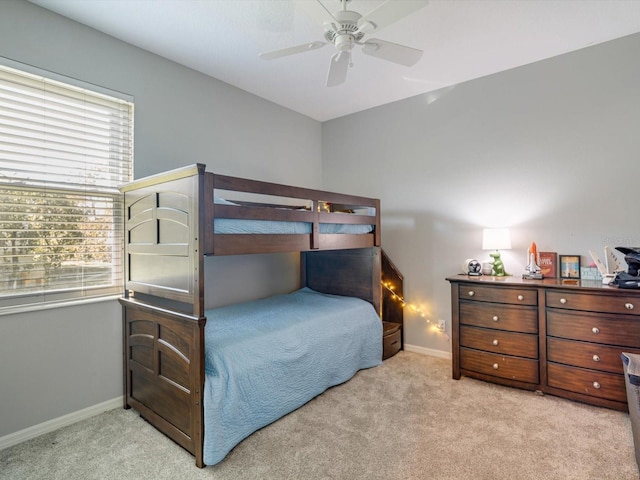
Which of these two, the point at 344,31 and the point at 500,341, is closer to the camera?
the point at 344,31

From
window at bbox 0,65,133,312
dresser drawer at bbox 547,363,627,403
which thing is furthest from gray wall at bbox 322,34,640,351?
window at bbox 0,65,133,312

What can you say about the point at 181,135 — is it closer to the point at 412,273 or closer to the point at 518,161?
the point at 412,273

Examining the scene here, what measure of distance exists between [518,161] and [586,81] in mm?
716

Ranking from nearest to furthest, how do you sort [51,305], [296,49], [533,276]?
[296,49] < [51,305] < [533,276]

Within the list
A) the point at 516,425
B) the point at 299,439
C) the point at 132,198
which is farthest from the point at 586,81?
the point at 132,198

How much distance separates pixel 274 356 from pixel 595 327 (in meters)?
2.12

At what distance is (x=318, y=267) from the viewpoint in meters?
3.65

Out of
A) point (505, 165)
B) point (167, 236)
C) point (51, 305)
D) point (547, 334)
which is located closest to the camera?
point (167, 236)

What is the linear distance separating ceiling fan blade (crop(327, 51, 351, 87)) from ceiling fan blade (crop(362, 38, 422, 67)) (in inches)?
4.3

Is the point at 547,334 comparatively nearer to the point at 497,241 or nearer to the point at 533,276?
the point at 533,276

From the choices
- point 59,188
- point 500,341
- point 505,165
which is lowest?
point 500,341

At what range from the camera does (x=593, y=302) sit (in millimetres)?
2238

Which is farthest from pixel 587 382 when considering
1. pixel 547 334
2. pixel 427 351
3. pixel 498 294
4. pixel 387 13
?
pixel 387 13

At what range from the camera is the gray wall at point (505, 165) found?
8.27 ft
